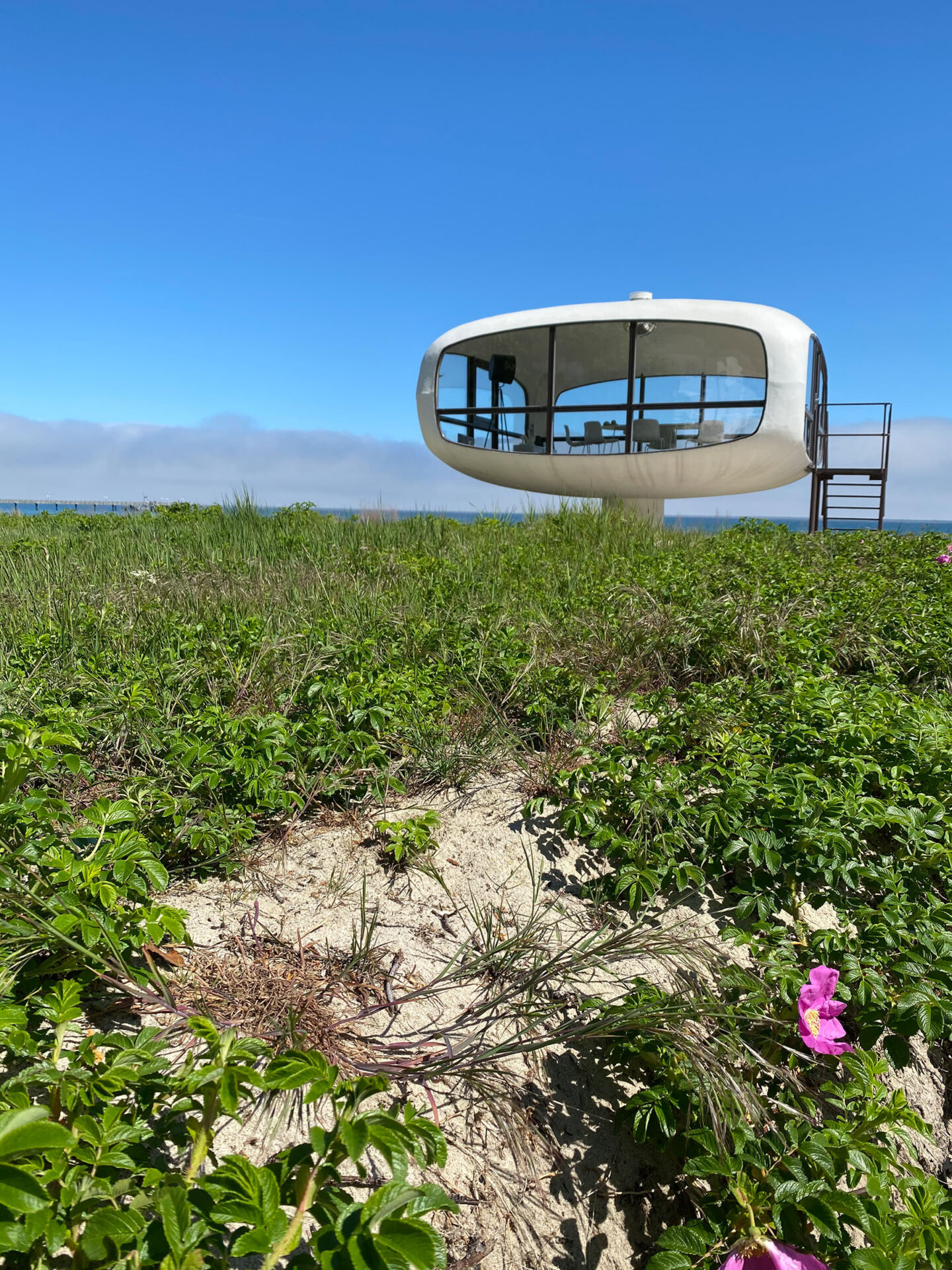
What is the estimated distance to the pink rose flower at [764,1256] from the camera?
125cm

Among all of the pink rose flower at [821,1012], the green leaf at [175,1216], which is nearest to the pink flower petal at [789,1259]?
the pink rose flower at [821,1012]

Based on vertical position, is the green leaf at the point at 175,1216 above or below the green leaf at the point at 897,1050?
above

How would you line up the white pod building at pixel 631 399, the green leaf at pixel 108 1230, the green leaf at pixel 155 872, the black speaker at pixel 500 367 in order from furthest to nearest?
the black speaker at pixel 500 367, the white pod building at pixel 631 399, the green leaf at pixel 155 872, the green leaf at pixel 108 1230

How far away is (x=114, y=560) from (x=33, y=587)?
1.26 metres

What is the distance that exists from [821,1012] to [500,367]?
44.6 ft

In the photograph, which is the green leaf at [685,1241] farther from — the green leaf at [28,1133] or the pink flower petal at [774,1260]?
the green leaf at [28,1133]

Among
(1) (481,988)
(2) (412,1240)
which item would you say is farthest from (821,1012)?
(2) (412,1240)

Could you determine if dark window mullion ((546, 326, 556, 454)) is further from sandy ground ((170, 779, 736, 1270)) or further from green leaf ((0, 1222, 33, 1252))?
green leaf ((0, 1222, 33, 1252))

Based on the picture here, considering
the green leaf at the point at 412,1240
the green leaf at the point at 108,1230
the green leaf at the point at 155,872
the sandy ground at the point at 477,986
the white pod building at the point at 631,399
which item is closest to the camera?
the green leaf at the point at 412,1240

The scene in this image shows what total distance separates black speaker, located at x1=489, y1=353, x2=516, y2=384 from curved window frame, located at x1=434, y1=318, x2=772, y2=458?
0.15 meters

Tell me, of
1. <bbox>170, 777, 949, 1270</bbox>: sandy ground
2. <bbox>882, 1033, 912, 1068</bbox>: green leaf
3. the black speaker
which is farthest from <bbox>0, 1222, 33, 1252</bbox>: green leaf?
the black speaker

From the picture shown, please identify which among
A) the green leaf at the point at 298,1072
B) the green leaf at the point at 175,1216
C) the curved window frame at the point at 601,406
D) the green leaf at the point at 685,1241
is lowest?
the green leaf at the point at 685,1241

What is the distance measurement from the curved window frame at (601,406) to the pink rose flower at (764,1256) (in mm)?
11995

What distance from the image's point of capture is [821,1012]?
158 centimetres
